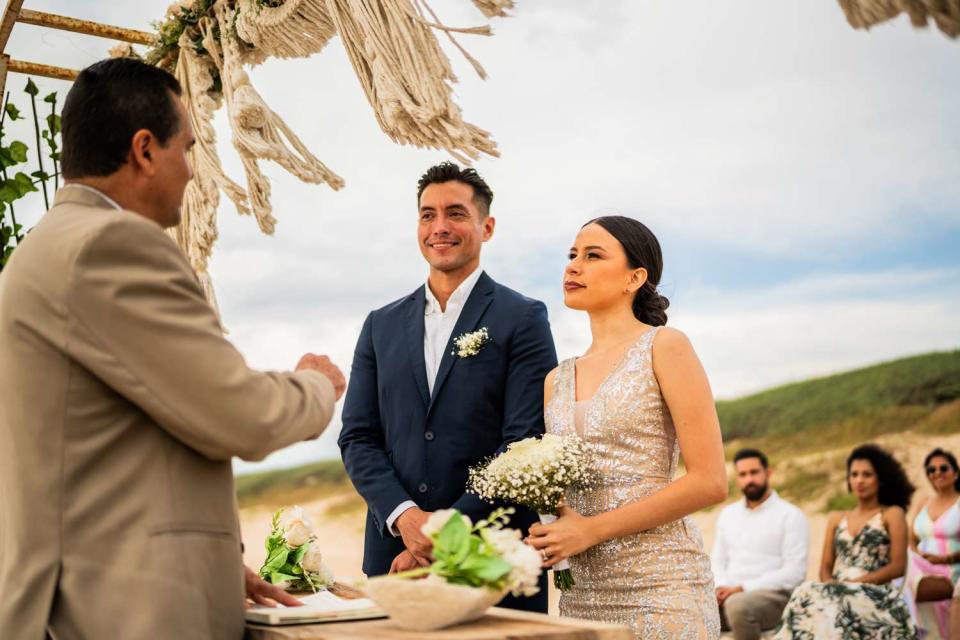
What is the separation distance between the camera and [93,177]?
6.76 feet

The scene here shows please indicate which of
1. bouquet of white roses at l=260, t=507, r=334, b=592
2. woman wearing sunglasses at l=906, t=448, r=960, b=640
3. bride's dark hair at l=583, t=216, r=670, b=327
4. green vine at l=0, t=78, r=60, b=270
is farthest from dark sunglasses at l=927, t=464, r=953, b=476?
green vine at l=0, t=78, r=60, b=270

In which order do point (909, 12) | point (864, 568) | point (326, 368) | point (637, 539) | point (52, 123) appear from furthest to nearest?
point (864, 568) → point (52, 123) → point (637, 539) → point (909, 12) → point (326, 368)

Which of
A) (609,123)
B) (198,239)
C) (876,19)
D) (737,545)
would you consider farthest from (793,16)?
(876,19)

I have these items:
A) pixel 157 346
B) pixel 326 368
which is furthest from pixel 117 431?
pixel 326 368

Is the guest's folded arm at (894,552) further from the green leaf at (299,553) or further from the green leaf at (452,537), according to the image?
the green leaf at (452,537)

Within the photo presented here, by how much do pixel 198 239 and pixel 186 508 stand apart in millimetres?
3114

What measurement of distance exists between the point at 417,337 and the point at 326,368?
1.55m

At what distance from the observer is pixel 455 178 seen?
3.83m

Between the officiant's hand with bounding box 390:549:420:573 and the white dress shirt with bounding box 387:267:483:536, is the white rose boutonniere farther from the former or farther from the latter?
the officiant's hand with bounding box 390:549:420:573

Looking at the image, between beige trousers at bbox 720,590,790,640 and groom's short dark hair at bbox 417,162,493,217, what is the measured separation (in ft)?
15.0

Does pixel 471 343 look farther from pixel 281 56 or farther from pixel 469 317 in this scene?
pixel 281 56

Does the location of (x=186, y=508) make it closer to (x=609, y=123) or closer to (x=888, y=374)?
(x=888, y=374)

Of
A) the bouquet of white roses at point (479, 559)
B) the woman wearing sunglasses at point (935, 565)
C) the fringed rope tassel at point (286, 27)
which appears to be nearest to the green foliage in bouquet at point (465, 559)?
the bouquet of white roses at point (479, 559)

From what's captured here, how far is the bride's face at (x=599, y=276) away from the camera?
3.36m
